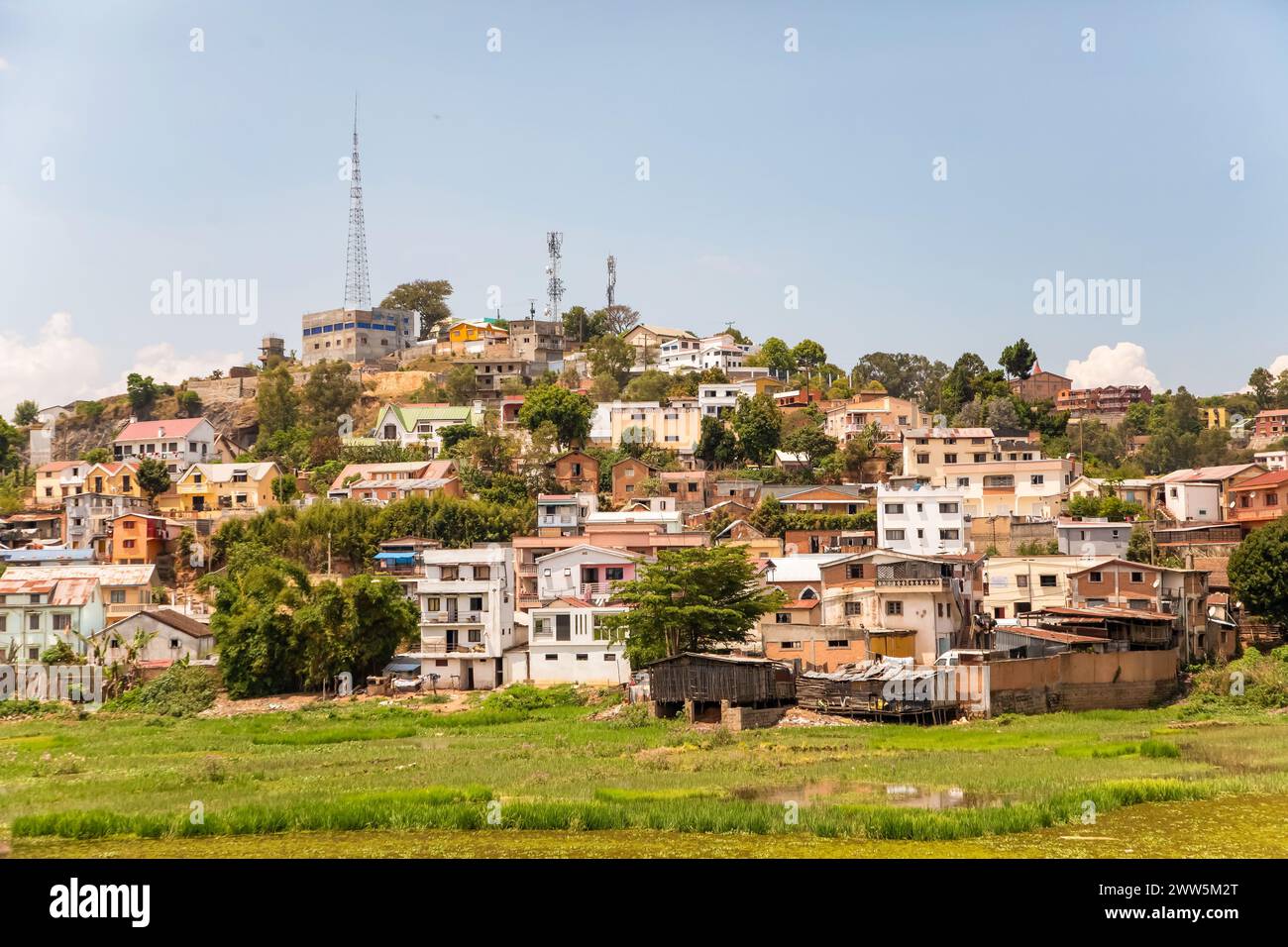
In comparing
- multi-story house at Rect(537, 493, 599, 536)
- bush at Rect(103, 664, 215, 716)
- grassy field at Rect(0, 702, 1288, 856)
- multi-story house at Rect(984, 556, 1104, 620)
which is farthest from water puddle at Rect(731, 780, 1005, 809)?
multi-story house at Rect(537, 493, 599, 536)

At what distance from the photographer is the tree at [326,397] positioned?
70188mm

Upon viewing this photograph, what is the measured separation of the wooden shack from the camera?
100 ft

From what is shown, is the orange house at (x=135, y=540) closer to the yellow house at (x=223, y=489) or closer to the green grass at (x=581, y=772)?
the yellow house at (x=223, y=489)

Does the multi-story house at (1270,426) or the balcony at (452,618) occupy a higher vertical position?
the multi-story house at (1270,426)

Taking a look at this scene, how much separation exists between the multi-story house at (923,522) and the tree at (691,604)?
42.3 ft

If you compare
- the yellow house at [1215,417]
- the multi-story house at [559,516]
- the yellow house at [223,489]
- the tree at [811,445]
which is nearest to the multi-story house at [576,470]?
the multi-story house at [559,516]

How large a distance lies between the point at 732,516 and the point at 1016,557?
1321 centimetres

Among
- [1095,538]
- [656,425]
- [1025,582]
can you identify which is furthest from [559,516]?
[1095,538]

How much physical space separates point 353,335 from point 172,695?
50.0m

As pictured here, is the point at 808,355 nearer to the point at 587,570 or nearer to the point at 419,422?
the point at 419,422

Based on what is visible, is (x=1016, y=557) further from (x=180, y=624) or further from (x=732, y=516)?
(x=180, y=624)

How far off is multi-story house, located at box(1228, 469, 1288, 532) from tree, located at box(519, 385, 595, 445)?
28.5m
